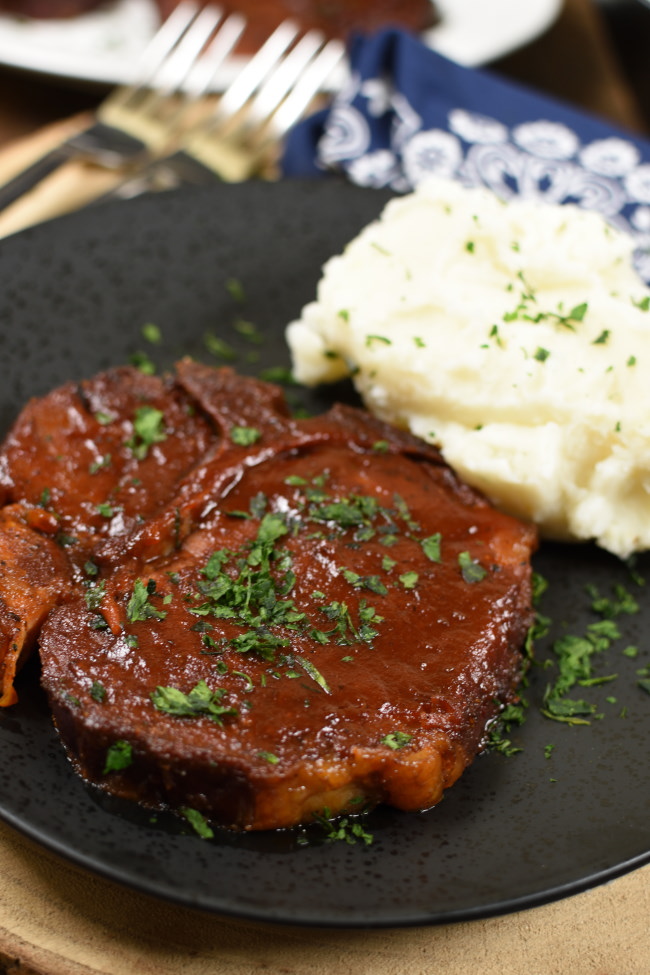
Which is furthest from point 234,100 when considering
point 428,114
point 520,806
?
point 520,806

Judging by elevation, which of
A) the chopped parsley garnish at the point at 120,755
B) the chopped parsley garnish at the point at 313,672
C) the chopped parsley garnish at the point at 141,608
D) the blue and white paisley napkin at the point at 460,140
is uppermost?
the blue and white paisley napkin at the point at 460,140

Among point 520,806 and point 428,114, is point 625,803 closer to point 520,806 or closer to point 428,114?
point 520,806

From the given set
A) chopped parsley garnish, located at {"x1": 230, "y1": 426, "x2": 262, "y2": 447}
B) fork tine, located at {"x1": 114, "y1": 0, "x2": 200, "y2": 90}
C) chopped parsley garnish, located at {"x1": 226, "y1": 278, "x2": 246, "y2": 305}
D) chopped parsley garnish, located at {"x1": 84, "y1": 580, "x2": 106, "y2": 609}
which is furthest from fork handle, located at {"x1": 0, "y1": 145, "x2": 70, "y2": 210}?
chopped parsley garnish, located at {"x1": 84, "y1": 580, "x2": 106, "y2": 609}

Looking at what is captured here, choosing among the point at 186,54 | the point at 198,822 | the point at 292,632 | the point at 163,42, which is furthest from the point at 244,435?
the point at 163,42

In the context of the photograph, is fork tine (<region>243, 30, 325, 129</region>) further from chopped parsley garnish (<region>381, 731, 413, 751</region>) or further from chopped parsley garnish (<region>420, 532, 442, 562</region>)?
chopped parsley garnish (<region>381, 731, 413, 751</region>)

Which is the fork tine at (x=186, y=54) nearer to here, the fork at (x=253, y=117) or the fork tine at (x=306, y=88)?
the fork at (x=253, y=117)

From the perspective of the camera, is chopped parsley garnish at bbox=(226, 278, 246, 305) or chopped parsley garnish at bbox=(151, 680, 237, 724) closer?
chopped parsley garnish at bbox=(151, 680, 237, 724)

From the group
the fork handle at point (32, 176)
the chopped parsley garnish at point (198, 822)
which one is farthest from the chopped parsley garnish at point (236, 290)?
the chopped parsley garnish at point (198, 822)
